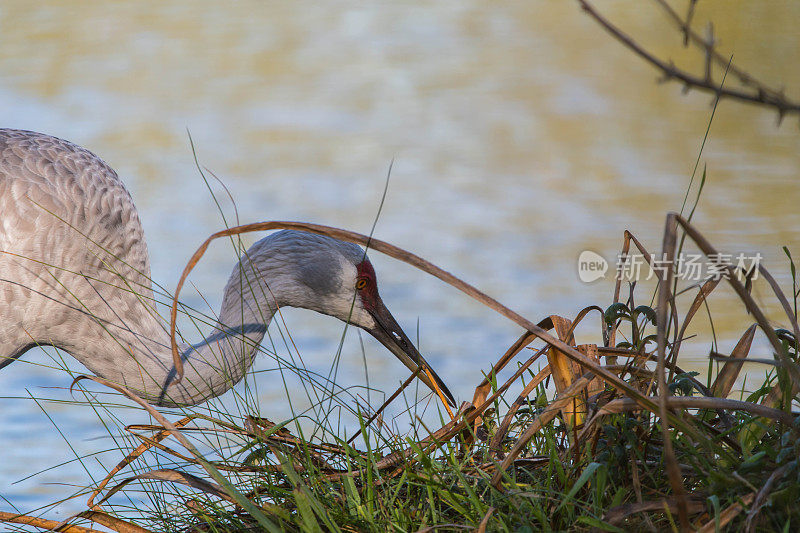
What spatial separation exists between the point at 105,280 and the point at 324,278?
2.57ft

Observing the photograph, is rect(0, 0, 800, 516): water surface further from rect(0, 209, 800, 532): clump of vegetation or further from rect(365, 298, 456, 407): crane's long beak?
rect(0, 209, 800, 532): clump of vegetation

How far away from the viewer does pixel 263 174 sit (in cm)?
794

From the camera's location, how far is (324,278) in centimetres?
367

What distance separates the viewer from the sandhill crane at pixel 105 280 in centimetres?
331

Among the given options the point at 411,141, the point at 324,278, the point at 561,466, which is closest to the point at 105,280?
the point at 324,278

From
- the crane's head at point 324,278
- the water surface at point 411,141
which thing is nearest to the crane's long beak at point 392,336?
the crane's head at point 324,278

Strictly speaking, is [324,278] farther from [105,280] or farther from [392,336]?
[105,280]

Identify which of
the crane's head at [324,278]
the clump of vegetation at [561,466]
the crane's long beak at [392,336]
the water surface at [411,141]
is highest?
the water surface at [411,141]

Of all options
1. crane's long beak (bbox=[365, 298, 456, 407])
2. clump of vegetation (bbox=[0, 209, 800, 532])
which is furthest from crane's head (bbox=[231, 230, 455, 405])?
clump of vegetation (bbox=[0, 209, 800, 532])

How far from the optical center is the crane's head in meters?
3.61

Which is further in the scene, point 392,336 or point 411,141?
point 411,141

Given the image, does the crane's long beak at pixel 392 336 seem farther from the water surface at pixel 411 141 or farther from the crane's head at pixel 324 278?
the water surface at pixel 411 141

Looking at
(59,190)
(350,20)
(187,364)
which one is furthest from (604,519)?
(350,20)

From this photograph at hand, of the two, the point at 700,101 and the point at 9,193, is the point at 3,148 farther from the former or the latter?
the point at 700,101
